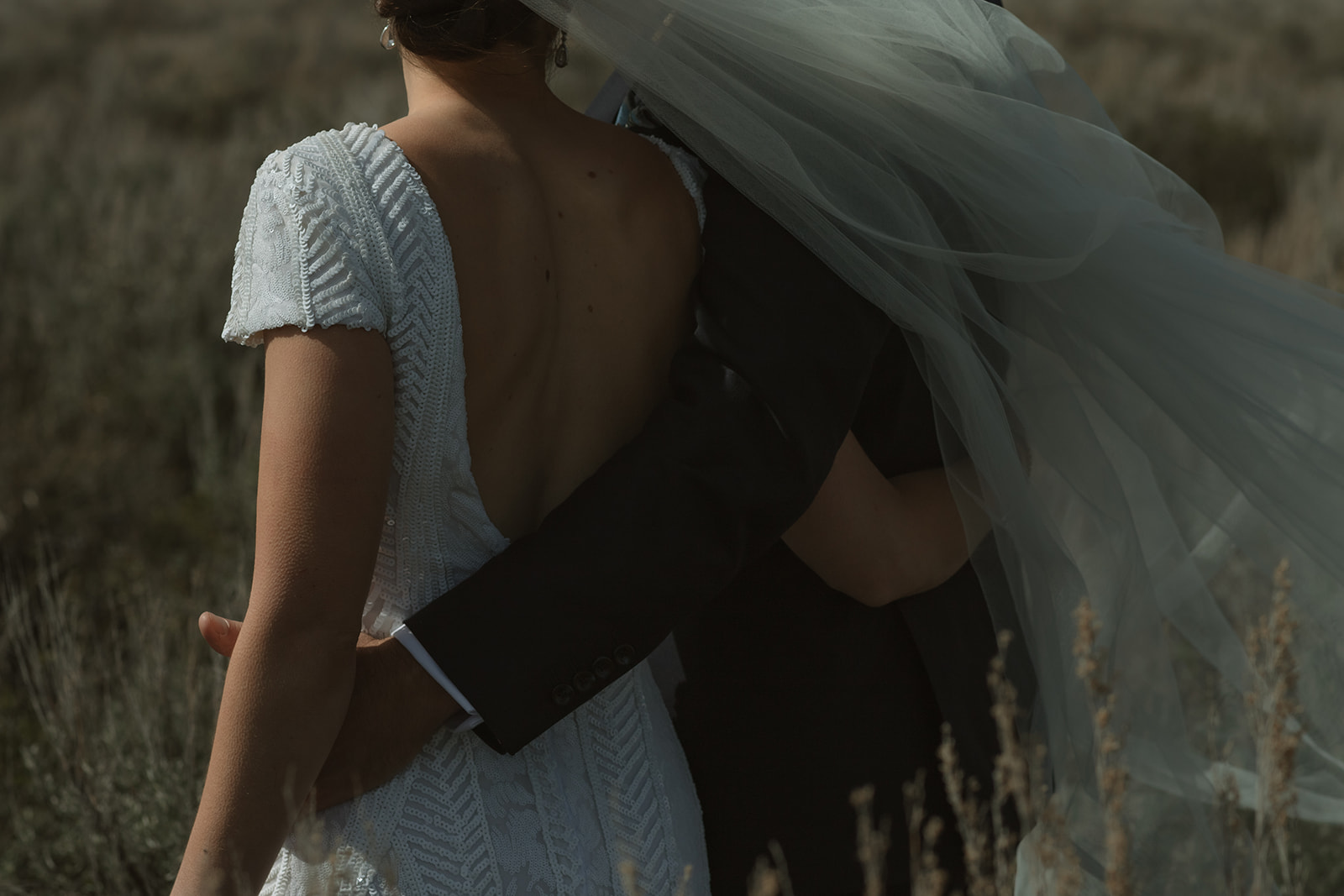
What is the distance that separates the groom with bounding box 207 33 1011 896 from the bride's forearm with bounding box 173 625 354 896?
108 mm

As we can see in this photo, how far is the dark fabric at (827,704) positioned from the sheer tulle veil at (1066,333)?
0.33ft

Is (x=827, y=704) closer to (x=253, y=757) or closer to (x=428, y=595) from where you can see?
(x=428, y=595)

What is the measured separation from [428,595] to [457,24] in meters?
0.65

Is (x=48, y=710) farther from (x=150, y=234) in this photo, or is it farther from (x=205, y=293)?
(x=150, y=234)

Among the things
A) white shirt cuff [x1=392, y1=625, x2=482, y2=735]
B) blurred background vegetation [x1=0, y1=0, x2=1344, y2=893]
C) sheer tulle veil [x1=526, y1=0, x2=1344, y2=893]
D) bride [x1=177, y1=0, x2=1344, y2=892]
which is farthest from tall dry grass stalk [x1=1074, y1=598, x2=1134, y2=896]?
blurred background vegetation [x1=0, y1=0, x2=1344, y2=893]

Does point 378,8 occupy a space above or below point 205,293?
above

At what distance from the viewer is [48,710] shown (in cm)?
294

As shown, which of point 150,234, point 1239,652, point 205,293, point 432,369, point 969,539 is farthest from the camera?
point 150,234

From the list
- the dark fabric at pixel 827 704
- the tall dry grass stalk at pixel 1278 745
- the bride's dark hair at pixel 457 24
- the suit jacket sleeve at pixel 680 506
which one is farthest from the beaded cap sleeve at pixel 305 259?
the tall dry grass stalk at pixel 1278 745

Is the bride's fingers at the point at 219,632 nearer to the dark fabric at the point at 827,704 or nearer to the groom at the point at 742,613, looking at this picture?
the groom at the point at 742,613

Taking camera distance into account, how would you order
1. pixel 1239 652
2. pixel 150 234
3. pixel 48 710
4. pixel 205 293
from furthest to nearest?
1. pixel 150 234
2. pixel 205 293
3. pixel 48 710
4. pixel 1239 652

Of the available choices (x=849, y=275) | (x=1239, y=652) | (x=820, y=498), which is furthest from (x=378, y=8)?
(x=1239, y=652)

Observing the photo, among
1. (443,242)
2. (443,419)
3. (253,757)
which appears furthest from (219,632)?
(443,242)

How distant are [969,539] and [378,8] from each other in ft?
3.33
